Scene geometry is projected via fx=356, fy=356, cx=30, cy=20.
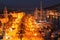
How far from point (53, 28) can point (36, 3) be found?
1.08ft

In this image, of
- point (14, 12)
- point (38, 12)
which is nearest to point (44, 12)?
point (38, 12)

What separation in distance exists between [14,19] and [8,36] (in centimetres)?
20

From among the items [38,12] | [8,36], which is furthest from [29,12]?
[8,36]

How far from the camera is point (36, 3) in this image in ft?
12.7

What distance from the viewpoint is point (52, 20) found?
385 centimetres

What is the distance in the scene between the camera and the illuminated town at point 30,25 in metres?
3.85

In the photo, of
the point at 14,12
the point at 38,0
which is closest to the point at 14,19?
the point at 14,12

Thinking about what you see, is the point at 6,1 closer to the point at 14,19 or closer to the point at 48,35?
the point at 14,19

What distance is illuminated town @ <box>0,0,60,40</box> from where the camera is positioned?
3.85 m

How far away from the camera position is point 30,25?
12.8 feet

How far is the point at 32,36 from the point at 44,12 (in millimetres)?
292

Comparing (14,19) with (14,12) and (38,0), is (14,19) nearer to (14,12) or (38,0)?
(14,12)

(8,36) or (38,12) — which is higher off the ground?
(38,12)

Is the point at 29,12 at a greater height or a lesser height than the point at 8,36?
greater
